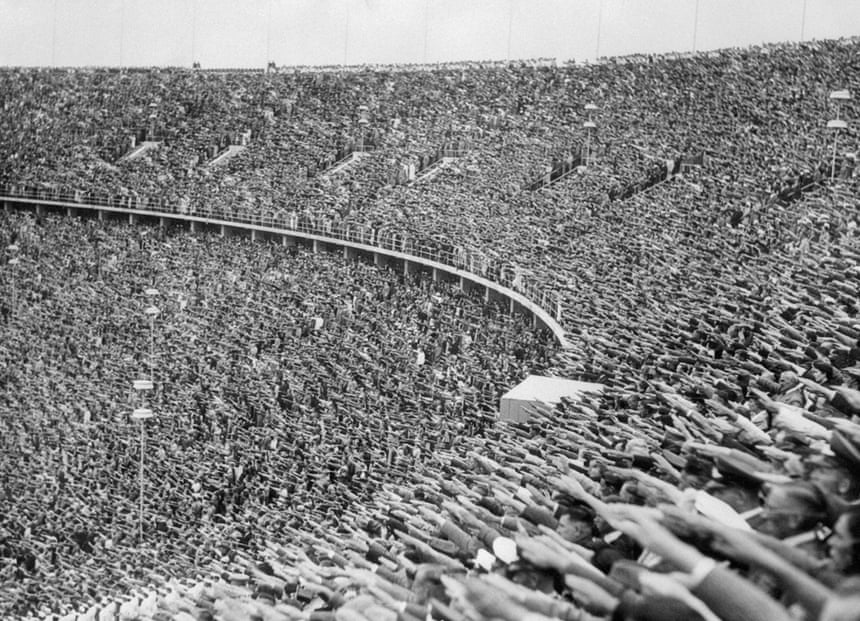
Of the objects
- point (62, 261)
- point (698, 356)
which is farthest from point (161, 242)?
point (698, 356)

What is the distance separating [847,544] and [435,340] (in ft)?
71.2

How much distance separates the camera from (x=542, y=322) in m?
24.1

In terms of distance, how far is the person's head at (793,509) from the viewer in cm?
391

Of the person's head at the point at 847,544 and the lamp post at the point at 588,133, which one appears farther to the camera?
the lamp post at the point at 588,133

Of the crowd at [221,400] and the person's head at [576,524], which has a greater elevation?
the person's head at [576,524]

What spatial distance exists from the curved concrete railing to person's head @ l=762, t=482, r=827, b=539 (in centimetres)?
1326

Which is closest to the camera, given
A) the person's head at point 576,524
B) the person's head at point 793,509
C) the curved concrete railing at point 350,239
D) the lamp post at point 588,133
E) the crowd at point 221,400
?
the person's head at point 793,509

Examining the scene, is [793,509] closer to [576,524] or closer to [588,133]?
[576,524]

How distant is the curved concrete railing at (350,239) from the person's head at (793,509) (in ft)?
43.5

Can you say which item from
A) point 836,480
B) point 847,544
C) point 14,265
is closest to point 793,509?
point 836,480

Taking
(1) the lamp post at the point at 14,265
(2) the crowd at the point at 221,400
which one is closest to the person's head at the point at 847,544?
(2) the crowd at the point at 221,400

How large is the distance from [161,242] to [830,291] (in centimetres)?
3776

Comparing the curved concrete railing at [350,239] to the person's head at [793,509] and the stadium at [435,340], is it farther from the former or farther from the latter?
the person's head at [793,509]

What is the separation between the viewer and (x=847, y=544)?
3551mm
